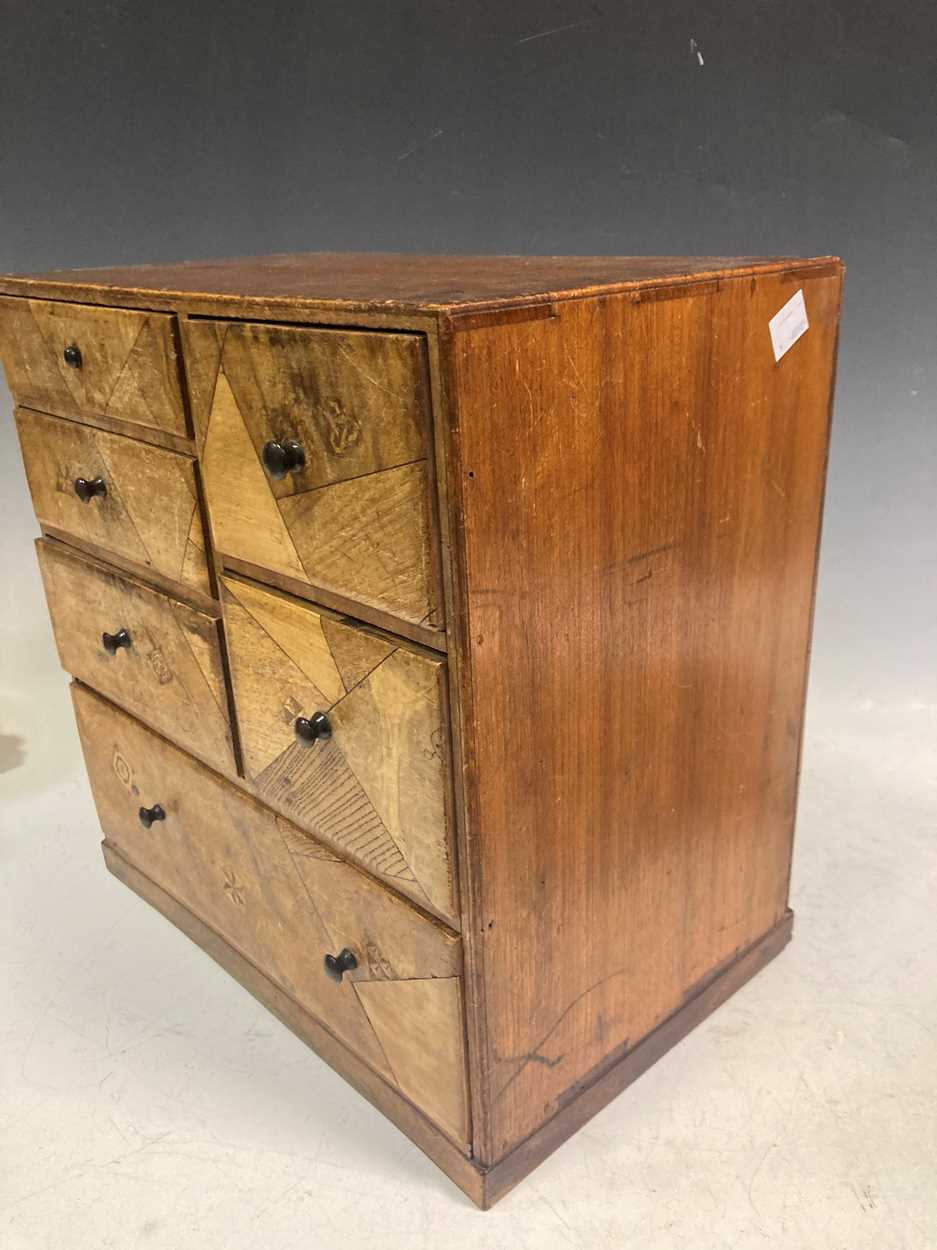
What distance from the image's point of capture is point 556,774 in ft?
4.11

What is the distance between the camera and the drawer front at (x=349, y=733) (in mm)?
1177

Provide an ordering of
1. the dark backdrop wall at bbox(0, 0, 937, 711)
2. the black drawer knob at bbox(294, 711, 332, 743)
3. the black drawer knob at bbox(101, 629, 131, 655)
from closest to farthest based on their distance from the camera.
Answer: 1. the black drawer knob at bbox(294, 711, 332, 743)
2. the black drawer knob at bbox(101, 629, 131, 655)
3. the dark backdrop wall at bbox(0, 0, 937, 711)

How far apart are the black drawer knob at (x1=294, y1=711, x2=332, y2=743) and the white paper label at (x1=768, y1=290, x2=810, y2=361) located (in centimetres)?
68

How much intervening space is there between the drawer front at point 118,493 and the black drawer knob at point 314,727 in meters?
0.25

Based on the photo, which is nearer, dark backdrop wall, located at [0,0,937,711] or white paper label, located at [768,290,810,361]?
white paper label, located at [768,290,810,361]

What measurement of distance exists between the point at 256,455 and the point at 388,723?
1.08 ft

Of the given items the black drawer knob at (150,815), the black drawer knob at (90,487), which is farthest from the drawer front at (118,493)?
the black drawer knob at (150,815)

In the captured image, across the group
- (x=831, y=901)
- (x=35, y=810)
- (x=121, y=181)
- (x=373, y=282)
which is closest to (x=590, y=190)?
(x=121, y=181)

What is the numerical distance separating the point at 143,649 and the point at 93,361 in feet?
1.36

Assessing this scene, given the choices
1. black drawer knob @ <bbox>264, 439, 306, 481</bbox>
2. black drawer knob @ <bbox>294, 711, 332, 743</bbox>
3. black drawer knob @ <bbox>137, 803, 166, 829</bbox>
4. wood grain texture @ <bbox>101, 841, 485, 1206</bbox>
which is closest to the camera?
black drawer knob @ <bbox>264, 439, 306, 481</bbox>

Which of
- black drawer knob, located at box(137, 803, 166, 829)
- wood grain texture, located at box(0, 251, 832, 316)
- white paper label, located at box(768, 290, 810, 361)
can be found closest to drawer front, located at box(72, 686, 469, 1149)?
black drawer knob, located at box(137, 803, 166, 829)

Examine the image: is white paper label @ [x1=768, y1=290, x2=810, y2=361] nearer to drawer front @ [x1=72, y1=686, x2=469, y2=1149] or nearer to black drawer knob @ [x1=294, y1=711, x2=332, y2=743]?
black drawer knob @ [x1=294, y1=711, x2=332, y2=743]

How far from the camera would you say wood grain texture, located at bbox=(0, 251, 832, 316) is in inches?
41.4

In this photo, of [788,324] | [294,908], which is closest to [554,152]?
[788,324]
